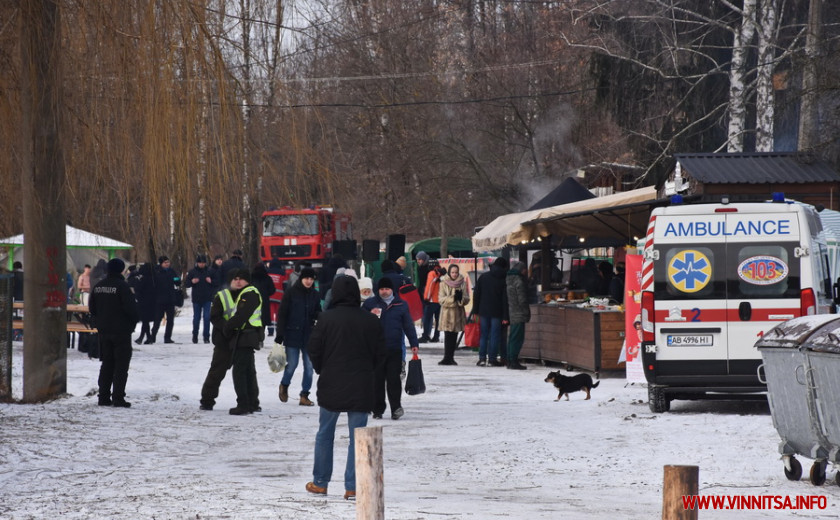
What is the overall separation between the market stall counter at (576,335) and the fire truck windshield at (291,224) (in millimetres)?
27012

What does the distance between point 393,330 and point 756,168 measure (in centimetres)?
970

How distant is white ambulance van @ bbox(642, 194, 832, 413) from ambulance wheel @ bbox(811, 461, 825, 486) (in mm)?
4388

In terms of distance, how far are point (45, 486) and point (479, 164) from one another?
37.8 meters

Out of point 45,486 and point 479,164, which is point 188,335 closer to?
point 479,164

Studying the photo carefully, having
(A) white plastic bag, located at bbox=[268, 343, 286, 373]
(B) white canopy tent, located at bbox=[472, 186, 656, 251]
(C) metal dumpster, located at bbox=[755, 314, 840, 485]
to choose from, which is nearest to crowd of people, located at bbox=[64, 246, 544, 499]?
(A) white plastic bag, located at bbox=[268, 343, 286, 373]

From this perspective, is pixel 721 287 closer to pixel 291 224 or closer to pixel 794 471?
pixel 794 471

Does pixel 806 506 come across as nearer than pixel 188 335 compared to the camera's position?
Yes

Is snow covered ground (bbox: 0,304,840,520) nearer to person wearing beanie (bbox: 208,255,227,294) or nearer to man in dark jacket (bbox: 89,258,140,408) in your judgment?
man in dark jacket (bbox: 89,258,140,408)

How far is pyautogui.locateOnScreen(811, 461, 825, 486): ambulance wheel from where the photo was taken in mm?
9383

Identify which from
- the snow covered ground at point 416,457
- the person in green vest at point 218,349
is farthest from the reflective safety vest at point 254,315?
the snow covered ground at point 416,457

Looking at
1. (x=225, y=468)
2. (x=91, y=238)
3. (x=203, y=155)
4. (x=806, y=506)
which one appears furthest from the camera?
(x=91, y=238)

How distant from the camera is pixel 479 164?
46656 millimetres

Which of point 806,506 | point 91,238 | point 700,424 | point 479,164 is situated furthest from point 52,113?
point 479,164

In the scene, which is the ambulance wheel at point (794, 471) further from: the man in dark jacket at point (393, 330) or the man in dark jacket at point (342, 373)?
the man in dark jacket at point (393, 330)
